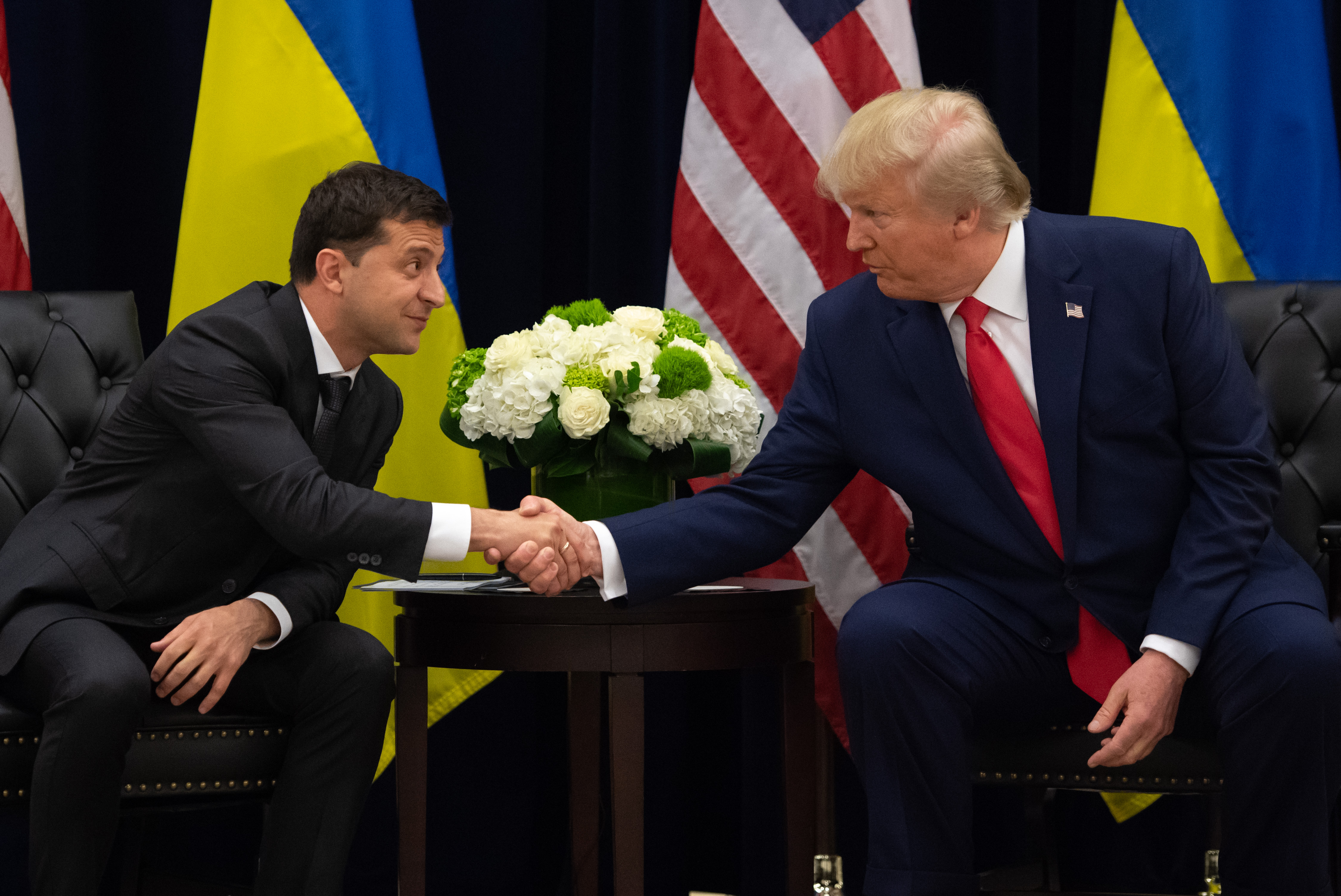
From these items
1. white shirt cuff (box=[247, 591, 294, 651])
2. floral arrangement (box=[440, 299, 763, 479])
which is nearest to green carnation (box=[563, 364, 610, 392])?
floral arrangement (box=[440, 299, 763, 479])

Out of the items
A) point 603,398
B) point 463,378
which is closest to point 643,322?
point 603,398

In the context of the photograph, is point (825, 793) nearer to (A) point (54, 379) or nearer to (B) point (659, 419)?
(B) point (659, 419)

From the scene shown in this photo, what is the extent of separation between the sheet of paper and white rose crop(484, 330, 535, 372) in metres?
0.36

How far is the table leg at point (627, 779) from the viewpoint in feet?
6.64

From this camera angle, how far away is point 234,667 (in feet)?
6.40

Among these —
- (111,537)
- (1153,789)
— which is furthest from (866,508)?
(111,537)

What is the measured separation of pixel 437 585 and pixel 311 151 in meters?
0.95

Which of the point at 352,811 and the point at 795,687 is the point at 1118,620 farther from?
the point at 352,811

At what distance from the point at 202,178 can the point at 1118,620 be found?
1.87 meters

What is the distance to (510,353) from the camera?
211cm

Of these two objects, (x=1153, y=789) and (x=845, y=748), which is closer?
(x=1153, y=789)

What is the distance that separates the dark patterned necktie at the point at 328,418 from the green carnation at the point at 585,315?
0.36 meters

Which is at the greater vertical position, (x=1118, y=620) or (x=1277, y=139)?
(x=1277, y=139)

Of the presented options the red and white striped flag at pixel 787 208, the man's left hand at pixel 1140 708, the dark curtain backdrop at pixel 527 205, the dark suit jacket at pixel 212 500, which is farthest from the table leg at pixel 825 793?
the dark suit jacket at pixel 212 500
